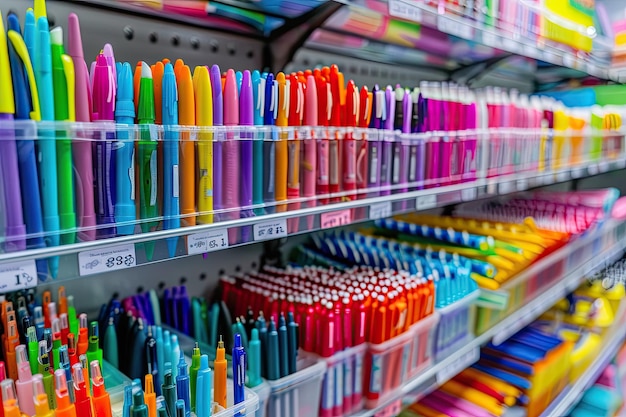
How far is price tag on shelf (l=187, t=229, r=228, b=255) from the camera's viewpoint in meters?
0.63

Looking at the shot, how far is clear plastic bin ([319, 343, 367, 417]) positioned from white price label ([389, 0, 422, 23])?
1.90 feet

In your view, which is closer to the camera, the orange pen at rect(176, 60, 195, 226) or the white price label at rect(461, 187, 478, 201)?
the orange pen at rect(176, 60, 195, 226)

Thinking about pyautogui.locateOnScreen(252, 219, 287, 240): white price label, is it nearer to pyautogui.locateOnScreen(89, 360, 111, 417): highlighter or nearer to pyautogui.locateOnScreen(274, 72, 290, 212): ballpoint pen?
pyautogui.locateOnScreen(274, 72, 290, 212): ballpoint pen

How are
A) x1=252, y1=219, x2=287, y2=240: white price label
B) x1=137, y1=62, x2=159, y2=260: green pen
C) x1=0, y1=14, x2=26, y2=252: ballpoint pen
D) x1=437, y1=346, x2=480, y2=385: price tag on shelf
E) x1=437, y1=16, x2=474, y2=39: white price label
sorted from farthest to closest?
x1=437, y1=346, x2=480, y2=385: price tag on shelf → x1=437, y1=16, x2=474, y2=39: white price label → x1=252, y1=219, x2=287, y2=240: white price label → x1=137, y1=62, x2=159, y2=260: green pen → x1=0, y1=14, x2=26, y2=252: ballpoint pen

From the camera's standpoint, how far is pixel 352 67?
1431mm

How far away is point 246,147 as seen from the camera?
2.35ft

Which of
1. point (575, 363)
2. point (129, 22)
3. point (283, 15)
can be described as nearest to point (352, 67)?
point (283, 15)

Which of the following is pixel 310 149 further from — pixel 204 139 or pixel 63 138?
pixel 63 138

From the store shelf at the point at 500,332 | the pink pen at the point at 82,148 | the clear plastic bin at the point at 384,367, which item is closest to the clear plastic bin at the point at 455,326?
the store shelf at the point at 500,332

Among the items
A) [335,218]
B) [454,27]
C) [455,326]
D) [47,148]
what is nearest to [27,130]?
[47,148]

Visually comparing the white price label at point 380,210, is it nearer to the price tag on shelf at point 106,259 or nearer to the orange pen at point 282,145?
the orange pen at point 282,145

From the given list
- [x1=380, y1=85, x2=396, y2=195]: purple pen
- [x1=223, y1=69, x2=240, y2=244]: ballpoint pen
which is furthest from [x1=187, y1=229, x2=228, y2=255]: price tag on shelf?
[x1=380, y1=85, x2=396, y2=195]: purple pen

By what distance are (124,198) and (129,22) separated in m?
0.50

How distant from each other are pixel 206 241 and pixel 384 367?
46 centimetres
